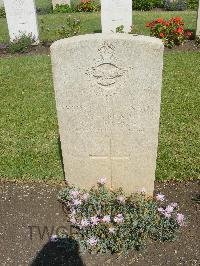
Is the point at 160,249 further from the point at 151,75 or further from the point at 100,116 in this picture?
the point at 151,75

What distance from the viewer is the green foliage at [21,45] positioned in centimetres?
1095

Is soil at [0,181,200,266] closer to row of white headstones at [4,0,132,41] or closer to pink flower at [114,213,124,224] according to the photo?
pink flower at [114,213,124,224]

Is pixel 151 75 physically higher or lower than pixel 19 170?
higher

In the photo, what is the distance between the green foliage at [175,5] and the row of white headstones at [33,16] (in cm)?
732

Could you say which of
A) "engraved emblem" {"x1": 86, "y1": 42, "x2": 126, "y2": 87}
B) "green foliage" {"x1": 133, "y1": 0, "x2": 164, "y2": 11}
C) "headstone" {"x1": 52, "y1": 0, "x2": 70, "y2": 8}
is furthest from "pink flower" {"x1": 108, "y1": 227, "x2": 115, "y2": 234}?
"headstone" {"x1": 52, "y1": 0, "x2": 70, "y2": 8}

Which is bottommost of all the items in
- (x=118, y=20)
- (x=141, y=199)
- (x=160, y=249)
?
(x=160, y=249)

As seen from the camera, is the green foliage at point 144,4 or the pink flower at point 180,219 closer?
the pink flower at point 180,219

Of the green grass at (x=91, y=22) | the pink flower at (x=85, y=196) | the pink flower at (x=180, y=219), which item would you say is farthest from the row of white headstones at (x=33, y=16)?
the pink flower at (x=180, y=219)

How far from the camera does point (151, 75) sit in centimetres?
335

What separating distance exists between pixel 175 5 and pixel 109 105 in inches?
618

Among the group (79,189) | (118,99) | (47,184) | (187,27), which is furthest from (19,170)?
(187,27)

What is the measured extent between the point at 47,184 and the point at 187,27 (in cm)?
1012

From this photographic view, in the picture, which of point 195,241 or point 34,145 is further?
point 34,145

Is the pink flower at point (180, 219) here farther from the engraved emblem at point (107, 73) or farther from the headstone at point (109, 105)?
the engraved emblem at point (107, 73)
